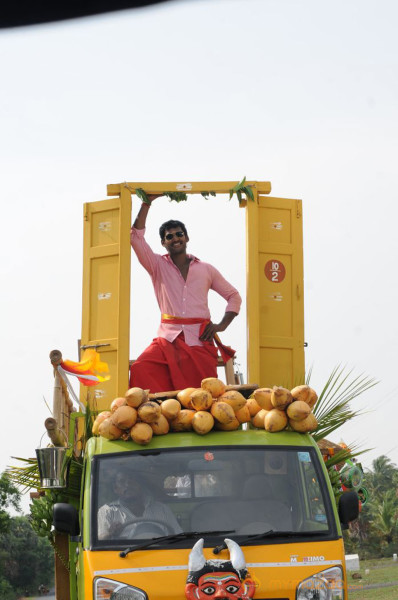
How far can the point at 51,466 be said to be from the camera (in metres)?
6.12

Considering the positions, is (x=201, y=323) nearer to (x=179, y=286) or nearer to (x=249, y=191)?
(x=179, y=286)

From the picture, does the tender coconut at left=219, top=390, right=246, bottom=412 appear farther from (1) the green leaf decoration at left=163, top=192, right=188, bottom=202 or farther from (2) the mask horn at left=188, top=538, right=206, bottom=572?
(1) the green leaf decoration at left=163, top=192, right=188, bottom=202

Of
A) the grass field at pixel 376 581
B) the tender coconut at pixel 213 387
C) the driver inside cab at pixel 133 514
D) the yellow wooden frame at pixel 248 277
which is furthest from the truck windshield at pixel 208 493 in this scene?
the grass field at pixel 376 581

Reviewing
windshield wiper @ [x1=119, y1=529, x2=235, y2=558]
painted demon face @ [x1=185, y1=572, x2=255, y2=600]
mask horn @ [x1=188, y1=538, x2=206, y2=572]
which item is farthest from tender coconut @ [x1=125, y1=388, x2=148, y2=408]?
painted demon face @ [x1=185, y1=572, x2=255, y2=600]

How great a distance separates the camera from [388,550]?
5547 cm

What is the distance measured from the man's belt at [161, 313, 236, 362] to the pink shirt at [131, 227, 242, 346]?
0.03 meters

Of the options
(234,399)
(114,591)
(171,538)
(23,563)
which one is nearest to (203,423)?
(234,399)

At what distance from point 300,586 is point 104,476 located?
4.46ft

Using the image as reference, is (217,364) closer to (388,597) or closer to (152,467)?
(152,467)

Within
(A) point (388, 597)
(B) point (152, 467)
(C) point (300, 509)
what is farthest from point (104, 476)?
(A) point (388, 597)

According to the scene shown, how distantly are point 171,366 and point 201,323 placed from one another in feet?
1.76

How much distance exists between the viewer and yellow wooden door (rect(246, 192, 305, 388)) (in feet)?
25.9

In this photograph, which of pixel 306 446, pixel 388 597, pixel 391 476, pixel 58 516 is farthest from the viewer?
pixel 391 476

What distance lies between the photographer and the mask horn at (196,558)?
520cm
